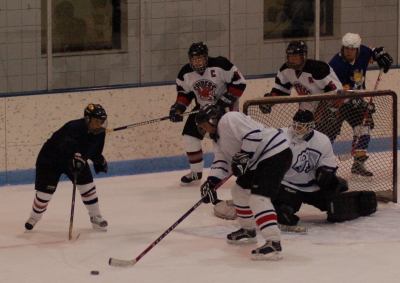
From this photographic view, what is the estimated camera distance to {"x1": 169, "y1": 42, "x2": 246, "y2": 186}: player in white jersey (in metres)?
6.44

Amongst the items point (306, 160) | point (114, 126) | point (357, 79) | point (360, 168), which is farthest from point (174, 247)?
point (357, 79)

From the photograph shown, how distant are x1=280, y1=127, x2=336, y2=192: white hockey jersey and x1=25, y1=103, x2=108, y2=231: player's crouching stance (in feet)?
3.62

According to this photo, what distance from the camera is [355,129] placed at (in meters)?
6.74

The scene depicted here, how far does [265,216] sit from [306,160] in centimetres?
91

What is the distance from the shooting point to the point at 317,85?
6.35 metres

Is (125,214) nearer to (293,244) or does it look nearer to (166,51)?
(293,244)

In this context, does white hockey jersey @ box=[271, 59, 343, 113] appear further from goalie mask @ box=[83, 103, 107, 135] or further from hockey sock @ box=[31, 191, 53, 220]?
hockey sock @ box=[31, 191, 53, 220]

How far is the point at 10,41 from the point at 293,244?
279 cm

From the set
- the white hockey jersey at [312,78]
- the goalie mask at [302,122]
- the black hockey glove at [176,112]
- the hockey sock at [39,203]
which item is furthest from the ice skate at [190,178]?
the hockey sock at [39,203]

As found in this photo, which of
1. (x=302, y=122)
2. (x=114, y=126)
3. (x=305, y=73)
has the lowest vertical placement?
(x=114, y=126)

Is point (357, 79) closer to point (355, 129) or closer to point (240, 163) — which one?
point (355, 129)

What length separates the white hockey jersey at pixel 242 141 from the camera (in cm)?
462

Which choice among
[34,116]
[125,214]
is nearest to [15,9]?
[34,116]

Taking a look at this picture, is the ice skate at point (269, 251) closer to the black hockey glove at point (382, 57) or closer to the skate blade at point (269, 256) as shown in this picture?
the skate blade at point (269, 256)
